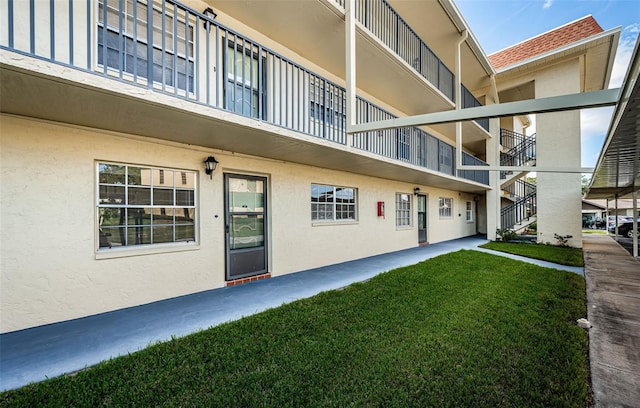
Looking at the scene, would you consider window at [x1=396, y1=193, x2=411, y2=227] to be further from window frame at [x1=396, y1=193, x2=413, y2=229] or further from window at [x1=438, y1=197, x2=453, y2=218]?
window at [x1=438, y1=197, x2=453, y2=218]

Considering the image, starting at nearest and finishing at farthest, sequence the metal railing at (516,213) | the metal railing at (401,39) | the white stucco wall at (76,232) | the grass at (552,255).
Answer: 1. the white stucco wall at (76,232)
2. the metal railing at (401,39)
3. the grass at (552,255)
4. the metal railing at (516,213)

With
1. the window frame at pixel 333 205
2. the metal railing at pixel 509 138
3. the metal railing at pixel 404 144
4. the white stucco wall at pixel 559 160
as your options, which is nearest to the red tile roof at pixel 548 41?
the white stucco wall at pixel 559 160

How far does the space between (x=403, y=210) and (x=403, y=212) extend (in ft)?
0.26

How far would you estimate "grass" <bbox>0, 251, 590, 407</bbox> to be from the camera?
2.17m

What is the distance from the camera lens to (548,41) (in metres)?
11.5

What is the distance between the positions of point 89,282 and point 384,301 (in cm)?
449

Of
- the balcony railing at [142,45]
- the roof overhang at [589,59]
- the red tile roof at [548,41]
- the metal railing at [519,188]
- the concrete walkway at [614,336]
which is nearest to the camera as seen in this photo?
the concrete walkway at [614,336]

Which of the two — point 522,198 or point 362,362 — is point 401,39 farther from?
point 522,198

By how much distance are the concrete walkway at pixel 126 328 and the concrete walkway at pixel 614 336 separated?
3.60 metres

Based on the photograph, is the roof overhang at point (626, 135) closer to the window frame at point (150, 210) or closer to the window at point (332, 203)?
the window at point (332, 203)

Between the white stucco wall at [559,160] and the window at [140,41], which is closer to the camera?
the window at [140,41]

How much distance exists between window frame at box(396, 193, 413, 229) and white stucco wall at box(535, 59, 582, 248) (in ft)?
18.8

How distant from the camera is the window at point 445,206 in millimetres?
12625

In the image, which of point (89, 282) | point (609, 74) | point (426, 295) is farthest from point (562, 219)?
point (89, 282)
